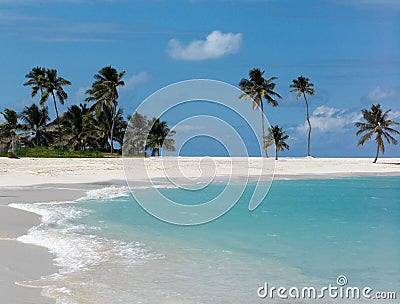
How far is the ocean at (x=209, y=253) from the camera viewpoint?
720cm

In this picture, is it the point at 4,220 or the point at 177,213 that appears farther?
the point at 177,213

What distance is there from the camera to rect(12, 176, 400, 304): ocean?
7.20 metres

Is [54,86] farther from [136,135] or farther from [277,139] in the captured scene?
[277,139]


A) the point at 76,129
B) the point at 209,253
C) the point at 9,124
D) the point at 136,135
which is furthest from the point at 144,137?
the point at 209,253

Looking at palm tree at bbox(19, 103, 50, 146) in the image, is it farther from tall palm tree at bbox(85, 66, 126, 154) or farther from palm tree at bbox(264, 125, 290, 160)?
palm tree at bbox(264, 125, 290, 160)

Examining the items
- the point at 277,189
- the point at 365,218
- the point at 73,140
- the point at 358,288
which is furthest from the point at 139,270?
the point at 73,140

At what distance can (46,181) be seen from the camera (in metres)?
26.1

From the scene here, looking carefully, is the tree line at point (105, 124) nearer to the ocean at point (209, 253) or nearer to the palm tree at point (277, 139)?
the palm tree at point (277, 139)

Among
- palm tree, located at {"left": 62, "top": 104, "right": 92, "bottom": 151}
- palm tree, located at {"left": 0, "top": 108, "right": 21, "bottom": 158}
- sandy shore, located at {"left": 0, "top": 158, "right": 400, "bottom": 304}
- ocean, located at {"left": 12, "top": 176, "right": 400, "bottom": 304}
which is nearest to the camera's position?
ocean, located at {"left": 12, "top": 176, "right": 400, "bottom": 304}

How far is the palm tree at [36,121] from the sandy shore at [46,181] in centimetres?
1872

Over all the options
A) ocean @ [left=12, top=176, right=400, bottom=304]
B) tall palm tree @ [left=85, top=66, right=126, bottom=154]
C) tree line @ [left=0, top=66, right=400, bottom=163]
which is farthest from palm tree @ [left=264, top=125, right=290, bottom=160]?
ocean @ [left=12, top=176, right=400, bottom=304]

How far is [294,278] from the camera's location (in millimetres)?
8180

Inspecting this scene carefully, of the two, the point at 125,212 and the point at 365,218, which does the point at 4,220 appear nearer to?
the point at 125,212

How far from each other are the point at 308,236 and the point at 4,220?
7768 millimetres
